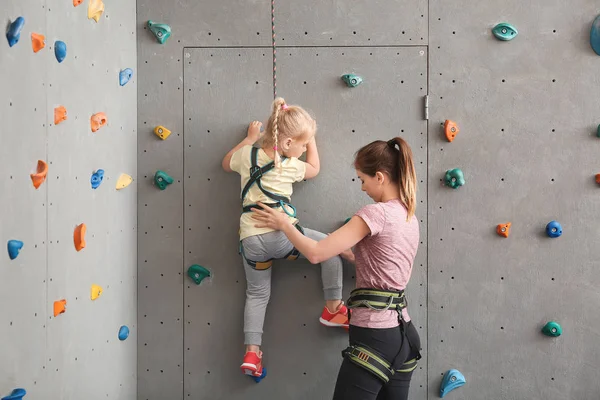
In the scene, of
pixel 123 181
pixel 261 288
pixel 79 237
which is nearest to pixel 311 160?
pixel 261 288

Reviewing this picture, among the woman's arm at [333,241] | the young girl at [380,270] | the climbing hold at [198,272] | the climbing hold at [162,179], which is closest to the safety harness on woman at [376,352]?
the young girl at [380,270]

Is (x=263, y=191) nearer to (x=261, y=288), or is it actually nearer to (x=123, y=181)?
(x=261, y=288)

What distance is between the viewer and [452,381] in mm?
2850

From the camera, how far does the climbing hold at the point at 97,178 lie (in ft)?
7.92

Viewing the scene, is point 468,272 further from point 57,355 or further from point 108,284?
point 57,355

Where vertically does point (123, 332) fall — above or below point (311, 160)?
below

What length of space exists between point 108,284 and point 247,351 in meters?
0.70

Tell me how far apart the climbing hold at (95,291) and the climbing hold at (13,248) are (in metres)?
0.62

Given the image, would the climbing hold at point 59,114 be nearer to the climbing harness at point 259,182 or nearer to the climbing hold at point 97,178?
the climbing hold at point 97,178

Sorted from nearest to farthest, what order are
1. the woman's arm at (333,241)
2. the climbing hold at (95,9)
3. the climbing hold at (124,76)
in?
the woman's arm at (333,241)
the climbing hold at (95,9)
the climbing hold at (124,76)

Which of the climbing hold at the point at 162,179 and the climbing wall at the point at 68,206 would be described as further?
the climbing hold at the point at 162,179

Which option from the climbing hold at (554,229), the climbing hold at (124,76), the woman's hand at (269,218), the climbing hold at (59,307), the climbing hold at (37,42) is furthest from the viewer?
the climbing hold at (554,229)

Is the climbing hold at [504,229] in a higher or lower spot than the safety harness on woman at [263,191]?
lower

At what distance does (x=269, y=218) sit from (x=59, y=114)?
945 mm
